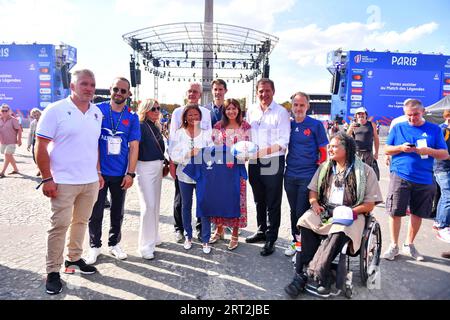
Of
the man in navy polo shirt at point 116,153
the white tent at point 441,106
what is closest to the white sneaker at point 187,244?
the man in navy polo shirt at point 116,153

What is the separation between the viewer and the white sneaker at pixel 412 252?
355cm

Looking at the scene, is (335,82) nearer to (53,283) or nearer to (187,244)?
(187,244)

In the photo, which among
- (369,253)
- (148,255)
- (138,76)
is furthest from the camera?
(138,76)

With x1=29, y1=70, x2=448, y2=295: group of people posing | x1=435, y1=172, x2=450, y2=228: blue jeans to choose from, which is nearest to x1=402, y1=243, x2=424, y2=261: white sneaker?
x1=29, y1=70, x2=448, y2=295: group of people posing

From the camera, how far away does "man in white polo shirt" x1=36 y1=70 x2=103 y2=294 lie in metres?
2.56

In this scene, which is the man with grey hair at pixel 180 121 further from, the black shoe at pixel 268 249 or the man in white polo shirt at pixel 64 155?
the man in white polo shirt at pixel 64 155

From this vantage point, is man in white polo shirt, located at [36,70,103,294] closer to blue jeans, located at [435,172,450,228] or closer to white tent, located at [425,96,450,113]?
A: blue jeans, located at [435,172,450,228]

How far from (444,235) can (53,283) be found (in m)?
4.70

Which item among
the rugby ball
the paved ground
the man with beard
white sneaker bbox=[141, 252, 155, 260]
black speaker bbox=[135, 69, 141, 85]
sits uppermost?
black speaker bbox=[135, 69, 141, 85]

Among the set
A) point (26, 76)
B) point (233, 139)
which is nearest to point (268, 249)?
point (233, 139)

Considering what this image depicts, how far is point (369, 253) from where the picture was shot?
2.91 m

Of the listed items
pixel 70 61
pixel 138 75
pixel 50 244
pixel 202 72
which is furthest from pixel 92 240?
pixel 70 61

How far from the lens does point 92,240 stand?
3.33 meters

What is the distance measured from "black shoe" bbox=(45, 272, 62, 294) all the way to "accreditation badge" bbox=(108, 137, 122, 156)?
3.95 ft
